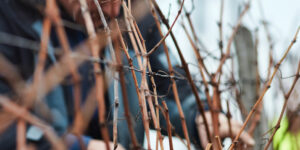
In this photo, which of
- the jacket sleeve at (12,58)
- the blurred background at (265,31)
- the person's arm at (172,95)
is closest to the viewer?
the person's arm at (172,95)

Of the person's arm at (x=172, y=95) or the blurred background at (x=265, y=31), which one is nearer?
the person's arm at (x=172, y=95)

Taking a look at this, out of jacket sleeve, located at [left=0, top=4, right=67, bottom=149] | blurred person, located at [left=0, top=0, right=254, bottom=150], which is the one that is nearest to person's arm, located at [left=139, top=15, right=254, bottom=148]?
blurred person, located at [left=0, top=0, right=254, bottom=150]

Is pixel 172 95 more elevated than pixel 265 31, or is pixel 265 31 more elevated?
pixel 265 31

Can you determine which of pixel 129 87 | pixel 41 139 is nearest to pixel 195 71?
pixel 129 87

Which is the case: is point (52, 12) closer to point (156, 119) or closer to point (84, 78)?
point (156, 119)

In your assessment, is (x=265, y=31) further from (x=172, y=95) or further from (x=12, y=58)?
(x=12, y=58)

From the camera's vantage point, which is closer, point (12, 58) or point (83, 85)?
point (12, 58)

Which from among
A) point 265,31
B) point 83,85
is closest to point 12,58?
point 83,85

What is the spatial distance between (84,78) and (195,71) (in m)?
0.28

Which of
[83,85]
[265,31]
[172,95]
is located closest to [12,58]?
[83,85]

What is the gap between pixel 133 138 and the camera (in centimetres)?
23

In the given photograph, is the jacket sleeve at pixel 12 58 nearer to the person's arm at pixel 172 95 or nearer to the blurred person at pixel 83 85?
the blurred person at pixel 83 85

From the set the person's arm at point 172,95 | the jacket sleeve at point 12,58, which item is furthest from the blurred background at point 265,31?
the jacket sleeve at point 12,58

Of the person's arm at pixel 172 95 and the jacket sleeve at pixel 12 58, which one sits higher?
the jacket sleeve at pixel 12 58
